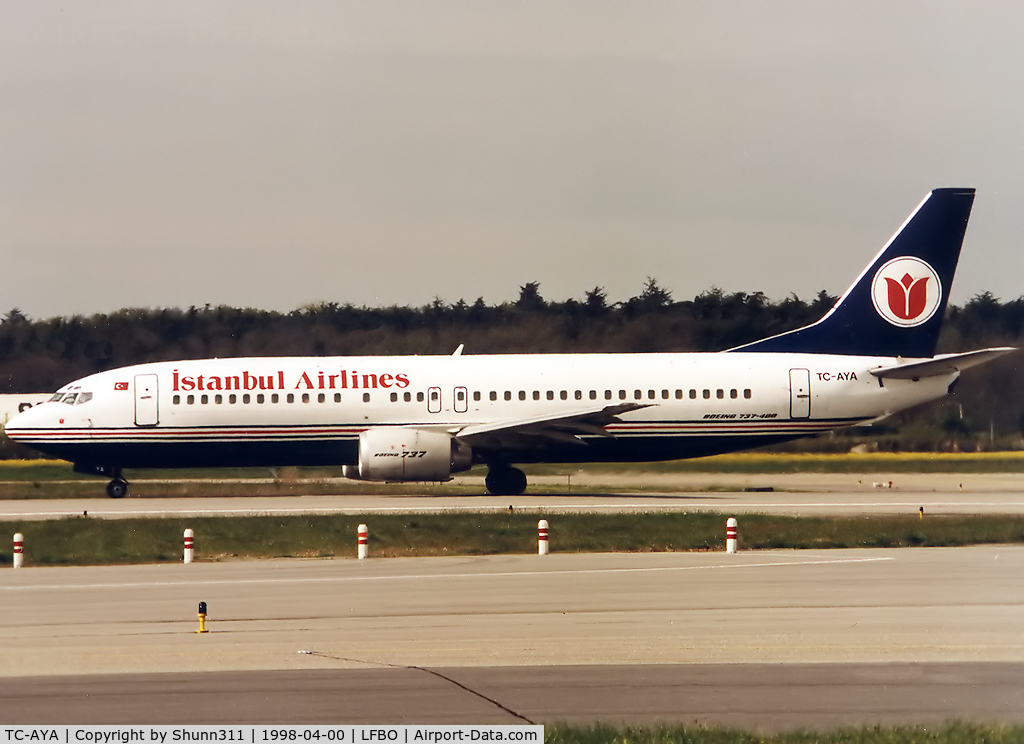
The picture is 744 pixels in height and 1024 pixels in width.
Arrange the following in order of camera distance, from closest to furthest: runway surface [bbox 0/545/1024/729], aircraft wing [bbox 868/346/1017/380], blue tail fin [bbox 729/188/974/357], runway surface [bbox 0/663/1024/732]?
runway surface [bbox 0/663/1024/732], runway surface [bbox 0/545/1024/729], aircraft wing [bbox 868/346/1017/380], blue tail fin [bbox 729/188/974/357]

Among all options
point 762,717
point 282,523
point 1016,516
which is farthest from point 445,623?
point 1016,516

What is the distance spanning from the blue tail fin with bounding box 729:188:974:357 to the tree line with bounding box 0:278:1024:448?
6637 mm

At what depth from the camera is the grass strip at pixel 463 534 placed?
2356cm

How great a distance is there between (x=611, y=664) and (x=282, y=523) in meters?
14.8

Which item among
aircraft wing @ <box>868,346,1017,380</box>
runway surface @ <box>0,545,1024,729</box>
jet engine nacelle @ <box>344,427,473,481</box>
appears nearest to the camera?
runway surface @ <box>0,545,1024,729</box>

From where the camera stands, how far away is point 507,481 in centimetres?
3691

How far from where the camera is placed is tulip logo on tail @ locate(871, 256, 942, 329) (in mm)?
38000

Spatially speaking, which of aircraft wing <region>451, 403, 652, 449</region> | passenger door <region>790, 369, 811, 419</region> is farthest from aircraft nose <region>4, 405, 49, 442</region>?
passenger door <region>790, 369, 811, 419</region>

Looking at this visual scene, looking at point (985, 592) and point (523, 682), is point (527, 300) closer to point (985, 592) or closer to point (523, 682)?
point (985, 592)

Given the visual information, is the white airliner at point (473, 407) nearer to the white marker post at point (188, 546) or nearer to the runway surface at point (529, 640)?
the white marker post at point (188, 546)

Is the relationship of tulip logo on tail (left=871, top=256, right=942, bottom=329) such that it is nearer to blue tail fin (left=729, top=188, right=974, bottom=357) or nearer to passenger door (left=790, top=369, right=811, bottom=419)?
blue tail fin (left=729, top=188, right=974, bottom=357)

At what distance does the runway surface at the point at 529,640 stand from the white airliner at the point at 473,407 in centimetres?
1417
